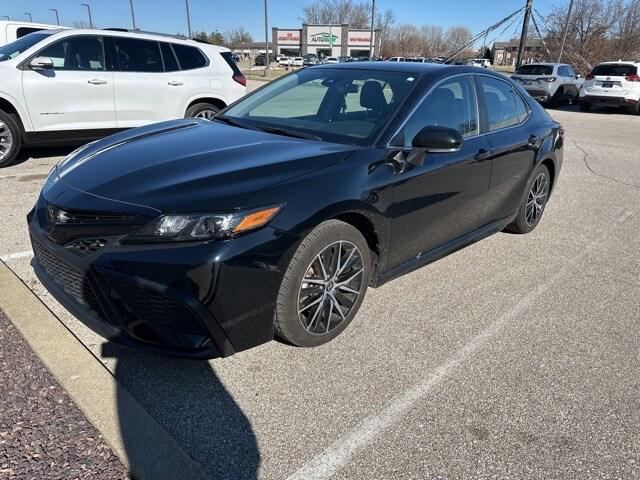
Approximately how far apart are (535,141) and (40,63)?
588 centimetres

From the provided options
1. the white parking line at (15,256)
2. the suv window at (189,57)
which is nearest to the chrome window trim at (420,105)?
the white parking line at (15,256)

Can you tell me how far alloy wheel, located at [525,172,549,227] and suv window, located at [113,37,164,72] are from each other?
5519 mm

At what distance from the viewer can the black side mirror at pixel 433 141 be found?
3.06 meters

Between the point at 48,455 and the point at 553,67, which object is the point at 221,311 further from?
the point at 553,67

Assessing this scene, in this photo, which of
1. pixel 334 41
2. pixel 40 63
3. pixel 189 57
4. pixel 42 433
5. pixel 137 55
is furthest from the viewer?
pixel 334 41

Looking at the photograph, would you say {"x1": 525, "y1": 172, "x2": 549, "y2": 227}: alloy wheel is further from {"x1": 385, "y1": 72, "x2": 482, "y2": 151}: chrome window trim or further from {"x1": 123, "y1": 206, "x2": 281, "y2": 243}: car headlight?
{"x1": 123, "y1": 206, "x2": 281, "y2": 243}: car headlight

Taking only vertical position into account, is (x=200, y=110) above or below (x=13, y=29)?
below

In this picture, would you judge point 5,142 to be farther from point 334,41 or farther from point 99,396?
point 334,41

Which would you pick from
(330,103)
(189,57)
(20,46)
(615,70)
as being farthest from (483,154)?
(615,70)

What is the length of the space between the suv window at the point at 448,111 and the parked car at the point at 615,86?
16869 mm

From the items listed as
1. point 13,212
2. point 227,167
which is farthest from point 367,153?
point 13,212

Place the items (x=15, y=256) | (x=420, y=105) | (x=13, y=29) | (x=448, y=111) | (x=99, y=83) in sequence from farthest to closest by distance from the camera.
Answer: (x=13, y=29) < (x=99, y=83) < (x=15, y=256) < (x=448, y=111) < (x=420, y=105)

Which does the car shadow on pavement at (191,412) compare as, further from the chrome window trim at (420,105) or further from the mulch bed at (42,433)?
the chrome window trim at (420,105)

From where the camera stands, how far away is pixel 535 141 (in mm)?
4562
